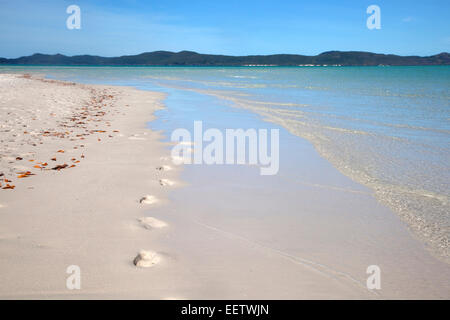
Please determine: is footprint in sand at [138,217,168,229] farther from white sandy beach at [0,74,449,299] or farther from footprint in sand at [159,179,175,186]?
footprint in sand at [159,179,175,186]

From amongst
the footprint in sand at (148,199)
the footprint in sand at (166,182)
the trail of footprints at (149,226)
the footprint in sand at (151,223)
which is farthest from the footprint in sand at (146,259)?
the footprint in sand at (166,182)

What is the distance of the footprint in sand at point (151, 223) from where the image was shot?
343 cm

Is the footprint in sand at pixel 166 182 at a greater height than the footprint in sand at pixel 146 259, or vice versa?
the footprint in sand at pixel 166 182

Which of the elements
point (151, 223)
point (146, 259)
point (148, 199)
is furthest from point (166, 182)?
point (146, 259)

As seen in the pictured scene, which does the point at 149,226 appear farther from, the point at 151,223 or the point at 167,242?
the point at 167,242

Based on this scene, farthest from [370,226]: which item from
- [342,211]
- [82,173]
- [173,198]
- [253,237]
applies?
[82,173]

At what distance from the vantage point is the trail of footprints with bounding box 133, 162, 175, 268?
2723mm

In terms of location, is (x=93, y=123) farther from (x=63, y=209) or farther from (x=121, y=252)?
(x=121, y=252)

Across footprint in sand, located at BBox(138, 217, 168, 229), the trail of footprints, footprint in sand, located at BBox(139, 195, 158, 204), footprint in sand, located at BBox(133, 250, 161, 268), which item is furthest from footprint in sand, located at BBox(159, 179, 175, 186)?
footprint in sand, located at BBox(133, 250, 161, 268)

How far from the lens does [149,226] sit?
3.42 m

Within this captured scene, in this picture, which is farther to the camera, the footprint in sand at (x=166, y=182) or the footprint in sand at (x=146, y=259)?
the footprint in sand at (x=166, y=182)

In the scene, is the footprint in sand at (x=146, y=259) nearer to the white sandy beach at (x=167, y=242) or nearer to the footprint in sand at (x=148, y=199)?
the white sandy beach at (x=167, y=242)

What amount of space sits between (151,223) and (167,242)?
0.48m

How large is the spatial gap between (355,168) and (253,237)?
11.5 ft
